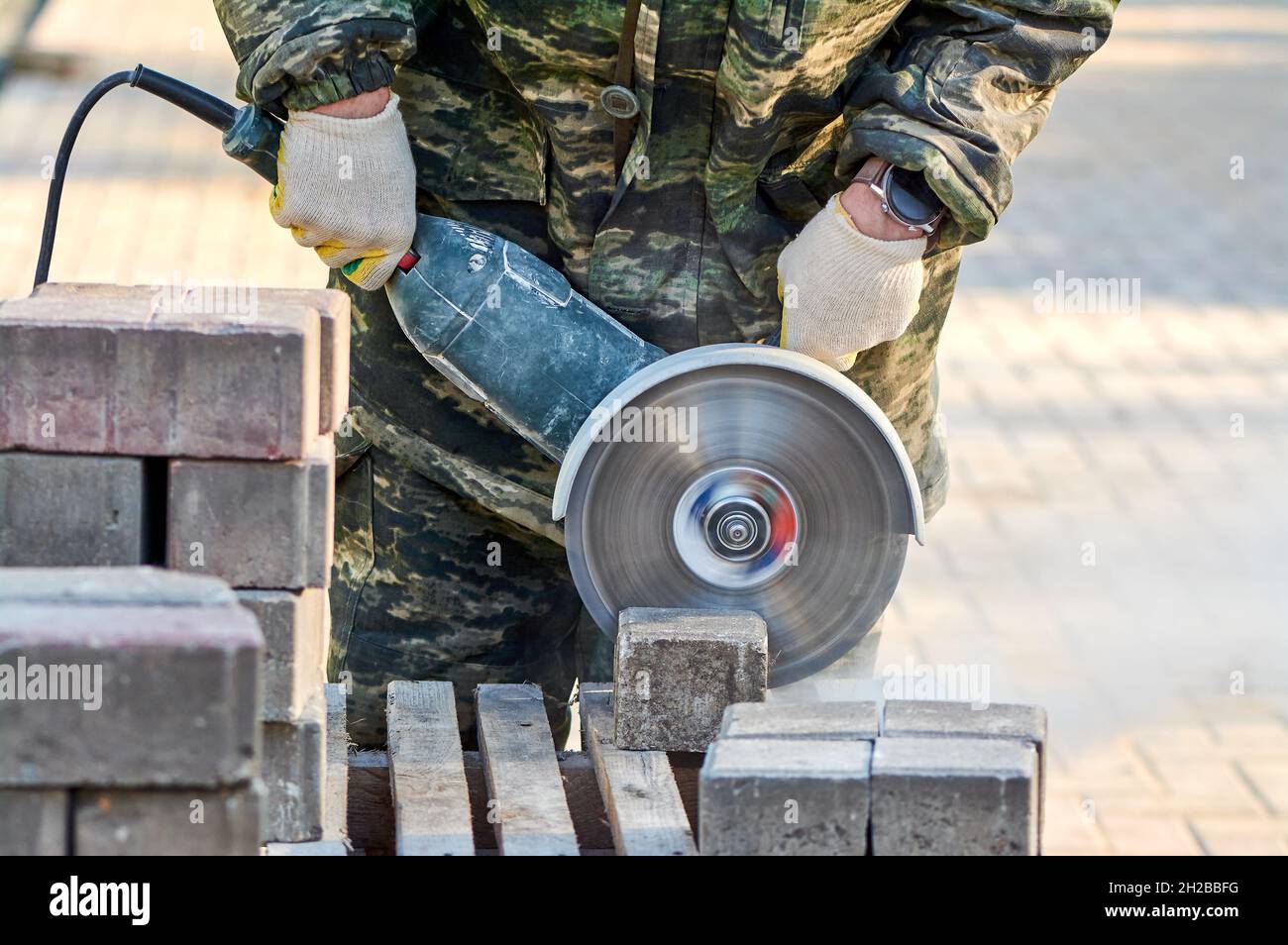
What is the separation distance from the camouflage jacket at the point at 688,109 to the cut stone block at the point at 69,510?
32.9 inches

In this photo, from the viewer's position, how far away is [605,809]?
3102mm

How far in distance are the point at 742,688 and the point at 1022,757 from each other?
56cm

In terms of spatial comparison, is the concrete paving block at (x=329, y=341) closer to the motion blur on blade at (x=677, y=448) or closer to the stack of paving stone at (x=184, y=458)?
the stack of paving stone at (x=184, y=458)

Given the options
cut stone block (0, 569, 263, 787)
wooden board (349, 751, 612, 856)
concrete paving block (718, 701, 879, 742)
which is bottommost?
wooden board (349, 751, 612, 856)

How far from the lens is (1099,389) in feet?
26.3

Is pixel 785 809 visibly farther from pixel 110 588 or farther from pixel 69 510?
pixel 69 510

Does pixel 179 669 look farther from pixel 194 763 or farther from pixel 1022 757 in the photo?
pixel 1022 757

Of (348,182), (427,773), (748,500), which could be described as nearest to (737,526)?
(748,500)

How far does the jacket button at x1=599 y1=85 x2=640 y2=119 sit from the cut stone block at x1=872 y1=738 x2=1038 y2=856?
1295 mm

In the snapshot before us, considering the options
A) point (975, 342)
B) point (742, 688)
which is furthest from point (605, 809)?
point (975, 342)

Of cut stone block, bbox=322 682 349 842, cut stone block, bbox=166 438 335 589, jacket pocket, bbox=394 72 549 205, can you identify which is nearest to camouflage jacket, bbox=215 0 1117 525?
jacket pocket, bbox=394 72 549 205

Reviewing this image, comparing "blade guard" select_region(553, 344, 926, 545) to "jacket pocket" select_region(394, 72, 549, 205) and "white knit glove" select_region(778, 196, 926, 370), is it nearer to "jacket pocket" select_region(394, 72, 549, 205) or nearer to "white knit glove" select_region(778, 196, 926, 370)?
"white knit glove" select_region(778, 196, 926, 370)

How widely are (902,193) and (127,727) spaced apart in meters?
1.65

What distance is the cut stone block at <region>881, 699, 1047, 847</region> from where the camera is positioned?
2.77m
